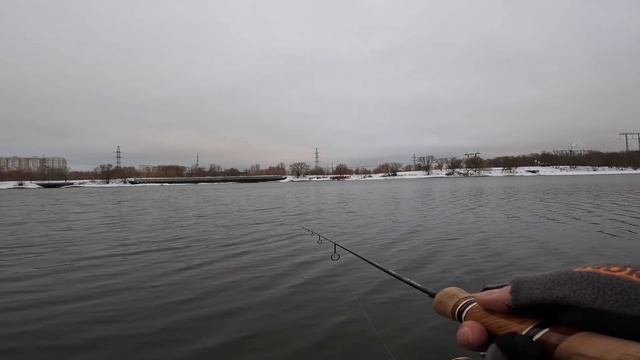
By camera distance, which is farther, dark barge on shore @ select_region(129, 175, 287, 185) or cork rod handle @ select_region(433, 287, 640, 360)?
dark barge on shore @ select_region(129, 175, 287, 185)

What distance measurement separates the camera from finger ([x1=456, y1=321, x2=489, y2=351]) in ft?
9.16

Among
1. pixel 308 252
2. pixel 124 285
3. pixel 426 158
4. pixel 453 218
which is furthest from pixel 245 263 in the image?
pixel 426 158

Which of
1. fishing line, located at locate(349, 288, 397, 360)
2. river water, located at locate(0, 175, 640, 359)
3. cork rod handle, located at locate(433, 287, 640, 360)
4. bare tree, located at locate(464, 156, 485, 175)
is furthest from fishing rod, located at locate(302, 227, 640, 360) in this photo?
bare tree, located at locate(464, 156, 485, 175)

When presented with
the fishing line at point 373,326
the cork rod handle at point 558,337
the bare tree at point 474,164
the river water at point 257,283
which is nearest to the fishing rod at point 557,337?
the cork rod handle at point 558,337

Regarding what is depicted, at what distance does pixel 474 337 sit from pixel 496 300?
0.29 m

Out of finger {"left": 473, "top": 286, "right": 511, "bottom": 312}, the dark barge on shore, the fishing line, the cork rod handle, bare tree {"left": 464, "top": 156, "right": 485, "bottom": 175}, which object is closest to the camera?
the cork rod handle

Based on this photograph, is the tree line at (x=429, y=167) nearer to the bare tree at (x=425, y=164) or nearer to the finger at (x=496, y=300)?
the bare tree at (x=425, y=164)

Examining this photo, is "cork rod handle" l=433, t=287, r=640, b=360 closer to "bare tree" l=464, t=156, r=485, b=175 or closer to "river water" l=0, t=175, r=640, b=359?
"river water" l=0, t=175, r=640, b=359

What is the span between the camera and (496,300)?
9.35 ft

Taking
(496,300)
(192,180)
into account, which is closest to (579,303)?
(496,300)

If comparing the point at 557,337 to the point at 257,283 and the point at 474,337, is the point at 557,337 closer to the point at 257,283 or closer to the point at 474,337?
the point at 474,337

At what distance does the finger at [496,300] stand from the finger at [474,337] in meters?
0.16

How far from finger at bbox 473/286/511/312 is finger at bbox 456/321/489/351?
155mm

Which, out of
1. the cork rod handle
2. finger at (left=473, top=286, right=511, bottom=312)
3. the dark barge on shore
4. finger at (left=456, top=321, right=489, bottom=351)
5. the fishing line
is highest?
the dark barge on shore
